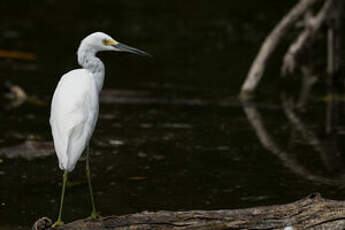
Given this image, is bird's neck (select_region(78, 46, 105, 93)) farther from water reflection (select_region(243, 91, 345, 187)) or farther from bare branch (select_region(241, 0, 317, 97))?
bare branch (select_region(241, 0, 317, 97))

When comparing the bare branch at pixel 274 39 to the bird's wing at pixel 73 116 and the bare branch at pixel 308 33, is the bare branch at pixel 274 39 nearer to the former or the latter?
the bare branch at pixel 308 33

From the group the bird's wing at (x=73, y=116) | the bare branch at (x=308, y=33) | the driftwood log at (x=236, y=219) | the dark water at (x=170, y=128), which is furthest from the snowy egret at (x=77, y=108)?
the bare branch at (x=308, y=33)

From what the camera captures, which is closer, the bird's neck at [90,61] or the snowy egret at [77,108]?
the snowy egret at [77,108]

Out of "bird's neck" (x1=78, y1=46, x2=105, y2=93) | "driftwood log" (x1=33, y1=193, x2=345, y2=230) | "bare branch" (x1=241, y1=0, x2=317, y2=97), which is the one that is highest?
"bare branch" (x1=241, y1=0, x2=317, y2=97)

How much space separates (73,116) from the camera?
5258 mm

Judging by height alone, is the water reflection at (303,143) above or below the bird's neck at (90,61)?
above

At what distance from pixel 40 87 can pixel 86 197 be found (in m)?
5.13

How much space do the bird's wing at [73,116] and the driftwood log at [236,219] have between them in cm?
47

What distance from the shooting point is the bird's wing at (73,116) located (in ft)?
16.8

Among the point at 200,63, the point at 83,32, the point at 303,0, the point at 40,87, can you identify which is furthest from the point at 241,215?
the point at 83,32

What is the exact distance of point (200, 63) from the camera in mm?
13578

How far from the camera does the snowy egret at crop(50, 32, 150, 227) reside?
5129mm

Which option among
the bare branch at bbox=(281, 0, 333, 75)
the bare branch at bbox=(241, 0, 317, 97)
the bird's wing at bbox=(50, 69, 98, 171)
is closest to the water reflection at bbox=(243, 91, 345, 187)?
the bare branch at bbox=(241, 0, 317, 97)

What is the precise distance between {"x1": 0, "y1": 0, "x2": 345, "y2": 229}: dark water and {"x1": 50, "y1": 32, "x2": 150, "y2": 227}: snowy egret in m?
1.13
